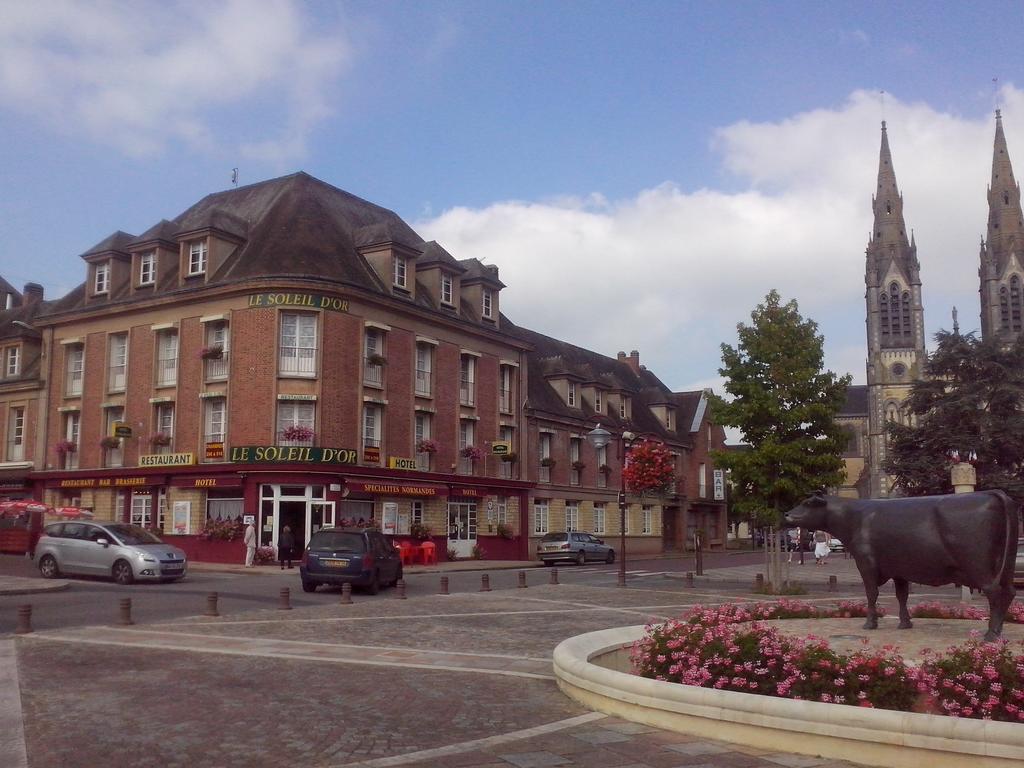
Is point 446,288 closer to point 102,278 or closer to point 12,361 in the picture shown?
point 102,278

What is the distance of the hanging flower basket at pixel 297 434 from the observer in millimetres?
32656

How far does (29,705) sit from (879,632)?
358 inches

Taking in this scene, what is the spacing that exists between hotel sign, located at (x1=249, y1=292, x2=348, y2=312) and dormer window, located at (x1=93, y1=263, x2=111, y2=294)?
31.0ft

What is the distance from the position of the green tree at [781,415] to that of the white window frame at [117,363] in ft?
83.8

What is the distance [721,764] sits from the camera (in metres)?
6.71

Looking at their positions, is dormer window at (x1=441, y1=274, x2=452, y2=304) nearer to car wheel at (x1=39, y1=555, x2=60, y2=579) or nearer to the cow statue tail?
car wheel at (x1=39, y1=555, x2=60, y2=579)

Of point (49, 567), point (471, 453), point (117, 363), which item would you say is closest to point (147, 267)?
point (117, 363)

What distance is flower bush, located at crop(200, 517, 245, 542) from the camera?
33.0 meters

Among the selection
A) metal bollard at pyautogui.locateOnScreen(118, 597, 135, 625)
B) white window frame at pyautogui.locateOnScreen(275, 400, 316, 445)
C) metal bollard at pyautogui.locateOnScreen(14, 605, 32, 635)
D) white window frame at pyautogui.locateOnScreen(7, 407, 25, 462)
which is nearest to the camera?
metal bollard at pyautogui.locateOnScreen(14, 605, 32, 635)

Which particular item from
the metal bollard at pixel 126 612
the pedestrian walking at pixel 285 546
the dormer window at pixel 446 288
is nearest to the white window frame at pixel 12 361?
the pedestrian walking at pixel 285 546

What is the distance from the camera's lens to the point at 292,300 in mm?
33969

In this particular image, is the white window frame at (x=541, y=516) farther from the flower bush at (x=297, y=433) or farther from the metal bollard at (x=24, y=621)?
the metal bollard at (x=24, y=621)

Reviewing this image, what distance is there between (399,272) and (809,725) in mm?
33267

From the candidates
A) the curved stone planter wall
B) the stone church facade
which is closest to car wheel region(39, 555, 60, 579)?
the curved stone planter wall
